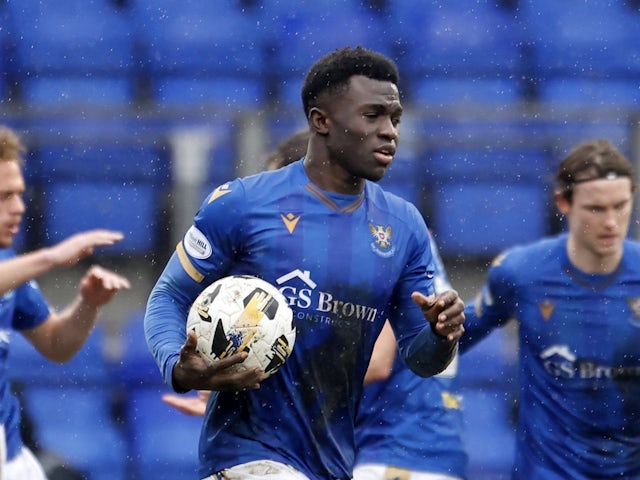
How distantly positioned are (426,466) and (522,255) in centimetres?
112

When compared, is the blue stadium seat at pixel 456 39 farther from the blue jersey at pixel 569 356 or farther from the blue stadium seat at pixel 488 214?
the blue jersey at pixel 569 356

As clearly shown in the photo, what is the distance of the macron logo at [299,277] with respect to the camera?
12.7 feet

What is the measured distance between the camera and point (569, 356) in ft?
17.8

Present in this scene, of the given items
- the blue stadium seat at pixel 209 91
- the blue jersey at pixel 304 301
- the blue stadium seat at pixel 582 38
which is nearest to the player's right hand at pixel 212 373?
the blue jersey at pixel 304 301

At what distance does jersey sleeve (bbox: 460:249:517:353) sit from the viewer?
562 centimetres

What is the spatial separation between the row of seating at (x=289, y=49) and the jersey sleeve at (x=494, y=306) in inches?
179

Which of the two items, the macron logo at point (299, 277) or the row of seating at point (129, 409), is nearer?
the macron logo at point (299, 277)

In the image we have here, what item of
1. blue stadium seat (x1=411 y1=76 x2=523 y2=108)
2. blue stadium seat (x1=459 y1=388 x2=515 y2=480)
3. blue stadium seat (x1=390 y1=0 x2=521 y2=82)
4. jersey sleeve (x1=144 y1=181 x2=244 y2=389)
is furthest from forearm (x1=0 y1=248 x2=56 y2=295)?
blue stadium seat (x1=390 y1=0 x2=521 y2=82)

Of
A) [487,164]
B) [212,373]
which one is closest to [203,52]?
[487,164]

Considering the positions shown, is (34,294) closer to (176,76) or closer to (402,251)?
(402,251)

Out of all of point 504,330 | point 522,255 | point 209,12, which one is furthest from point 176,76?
point 522,255

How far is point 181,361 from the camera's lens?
139 inches

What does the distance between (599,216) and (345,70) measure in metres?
1.96

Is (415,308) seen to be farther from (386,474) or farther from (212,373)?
(386,474)
